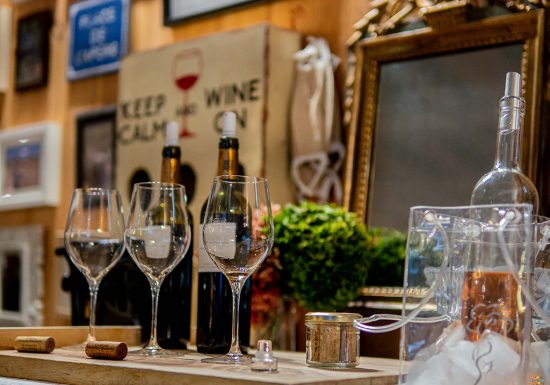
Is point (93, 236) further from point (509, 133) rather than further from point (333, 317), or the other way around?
point (509, 133)

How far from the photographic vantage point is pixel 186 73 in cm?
216

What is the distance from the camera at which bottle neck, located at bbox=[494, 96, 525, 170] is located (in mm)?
1058

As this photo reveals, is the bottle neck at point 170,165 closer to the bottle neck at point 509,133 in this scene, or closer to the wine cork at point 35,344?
the wine cork at point 35,344

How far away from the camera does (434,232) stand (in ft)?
3.05

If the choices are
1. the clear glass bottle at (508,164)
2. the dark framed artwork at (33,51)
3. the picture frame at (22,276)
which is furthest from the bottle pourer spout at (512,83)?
the dark framed artwork at (33,51)

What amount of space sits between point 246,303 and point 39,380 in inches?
12.8

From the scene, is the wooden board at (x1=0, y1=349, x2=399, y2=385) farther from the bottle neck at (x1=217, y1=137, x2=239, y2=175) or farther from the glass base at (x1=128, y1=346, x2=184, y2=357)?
the bottle neck at (x1=217, y1=137, x2=239, y2=175)

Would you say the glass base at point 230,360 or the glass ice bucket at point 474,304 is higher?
the glass ice bucket at point 474,304

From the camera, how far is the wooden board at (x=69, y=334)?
50.1 inches

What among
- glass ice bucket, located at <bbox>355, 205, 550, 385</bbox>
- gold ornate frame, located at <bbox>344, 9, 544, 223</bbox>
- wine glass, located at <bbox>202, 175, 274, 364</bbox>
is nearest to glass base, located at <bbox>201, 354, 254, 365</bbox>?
wine glass, located at <bbox>202, 175, 274, 364</bbox>

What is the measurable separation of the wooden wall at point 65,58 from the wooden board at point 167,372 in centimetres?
111

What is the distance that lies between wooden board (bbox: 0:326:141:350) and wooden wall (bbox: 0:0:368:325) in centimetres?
91

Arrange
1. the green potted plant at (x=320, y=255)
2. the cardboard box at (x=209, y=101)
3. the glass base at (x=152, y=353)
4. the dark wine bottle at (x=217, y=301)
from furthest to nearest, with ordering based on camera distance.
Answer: the cardboard box at (x=209, y=101)
the green potted plant at (x=320, y=255)
the dark wine bottle at (x=217, y=301)
the glass base at (x=152, y=353)

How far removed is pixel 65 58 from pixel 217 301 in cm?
177
